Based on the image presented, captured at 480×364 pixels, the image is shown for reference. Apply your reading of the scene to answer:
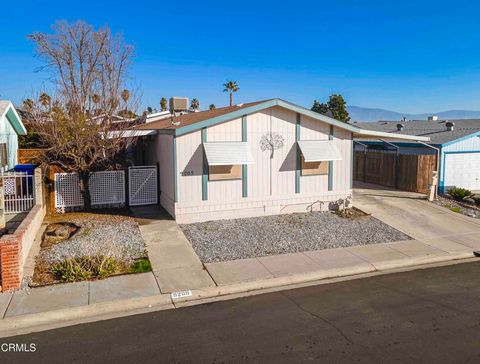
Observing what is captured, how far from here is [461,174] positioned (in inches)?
822

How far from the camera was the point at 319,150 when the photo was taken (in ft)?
50.9

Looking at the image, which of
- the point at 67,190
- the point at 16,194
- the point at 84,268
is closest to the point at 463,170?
the point at 67,190

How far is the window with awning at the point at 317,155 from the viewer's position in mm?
15273

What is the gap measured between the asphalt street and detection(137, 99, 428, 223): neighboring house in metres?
6.33

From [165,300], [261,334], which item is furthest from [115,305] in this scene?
[261,334]

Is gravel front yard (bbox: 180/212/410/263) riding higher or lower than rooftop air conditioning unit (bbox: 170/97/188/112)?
lower

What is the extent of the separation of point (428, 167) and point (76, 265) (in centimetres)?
1688

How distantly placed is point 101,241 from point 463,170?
18.0 meters

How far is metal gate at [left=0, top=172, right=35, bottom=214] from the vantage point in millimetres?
14422

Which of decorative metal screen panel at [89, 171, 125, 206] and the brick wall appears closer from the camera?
the brick wall

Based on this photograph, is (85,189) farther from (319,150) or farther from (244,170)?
(319,150)

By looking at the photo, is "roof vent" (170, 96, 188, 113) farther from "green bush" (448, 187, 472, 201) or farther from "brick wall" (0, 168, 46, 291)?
"brick wall" (0, 168, 46, 291)

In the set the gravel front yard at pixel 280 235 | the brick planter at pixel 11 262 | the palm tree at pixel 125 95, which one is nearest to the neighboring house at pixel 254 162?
the gravel front yard at pixel 280 235

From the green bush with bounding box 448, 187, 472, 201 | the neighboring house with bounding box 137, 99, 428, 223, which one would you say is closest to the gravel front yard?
the neighboring house with bounding box 137, 99, 428, 223
